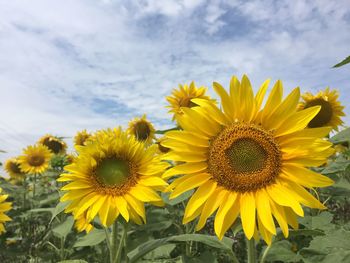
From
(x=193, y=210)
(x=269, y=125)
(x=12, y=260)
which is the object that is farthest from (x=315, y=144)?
(x=12, y=260)

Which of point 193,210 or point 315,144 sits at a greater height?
point 315,144

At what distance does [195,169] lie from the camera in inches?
84.5

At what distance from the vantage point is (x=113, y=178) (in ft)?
9.10

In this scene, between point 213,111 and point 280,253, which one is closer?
point 213,111

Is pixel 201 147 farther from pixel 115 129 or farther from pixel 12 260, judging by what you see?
pixel 12 260

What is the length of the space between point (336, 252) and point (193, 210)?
808 mm

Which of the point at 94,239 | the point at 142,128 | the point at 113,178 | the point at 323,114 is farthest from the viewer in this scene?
the point at 142,128

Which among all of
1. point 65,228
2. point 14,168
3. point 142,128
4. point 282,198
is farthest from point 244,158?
point 14,168

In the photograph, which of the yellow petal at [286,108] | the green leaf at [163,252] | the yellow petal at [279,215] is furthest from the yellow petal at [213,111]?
the green leaf at [163,252]

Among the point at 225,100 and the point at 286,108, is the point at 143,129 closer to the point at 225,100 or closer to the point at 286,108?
the point at 225,100

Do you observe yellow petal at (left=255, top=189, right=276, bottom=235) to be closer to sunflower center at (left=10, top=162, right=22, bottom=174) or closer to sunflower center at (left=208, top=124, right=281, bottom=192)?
sunflower center at (left=208, top=124, right=281, bottom=192)

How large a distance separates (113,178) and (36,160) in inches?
210

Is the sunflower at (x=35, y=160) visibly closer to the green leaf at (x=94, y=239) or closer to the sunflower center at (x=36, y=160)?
the sunflower center at (x=36, y=160)

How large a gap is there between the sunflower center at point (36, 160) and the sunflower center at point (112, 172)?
204 inches
